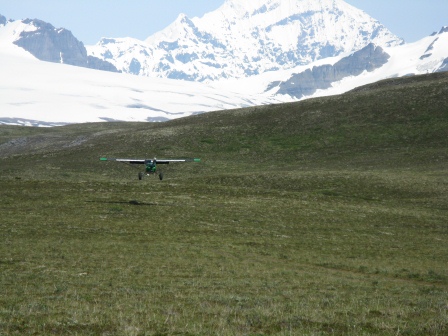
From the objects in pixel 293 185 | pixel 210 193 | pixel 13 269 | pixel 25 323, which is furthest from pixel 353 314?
pixel 293 185

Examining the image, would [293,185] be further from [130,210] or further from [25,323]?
[25,323]

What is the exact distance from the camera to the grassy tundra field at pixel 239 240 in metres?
20.2

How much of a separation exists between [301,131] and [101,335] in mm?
114737

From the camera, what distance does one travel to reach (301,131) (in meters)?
129

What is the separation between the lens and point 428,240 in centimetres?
5041

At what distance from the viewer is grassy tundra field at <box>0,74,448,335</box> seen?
20234mm

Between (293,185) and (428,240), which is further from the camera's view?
(293,185)

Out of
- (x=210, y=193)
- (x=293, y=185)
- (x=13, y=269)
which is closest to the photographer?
(x=13, y=269)

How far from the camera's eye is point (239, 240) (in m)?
47.2

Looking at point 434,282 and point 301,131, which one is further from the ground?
point 301,131

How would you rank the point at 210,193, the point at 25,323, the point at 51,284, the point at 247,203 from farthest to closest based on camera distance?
the point at 210,193 → the point at 247,203 → the point at 51,284 → the point at 25,323

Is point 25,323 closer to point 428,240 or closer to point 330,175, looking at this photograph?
point 428,240

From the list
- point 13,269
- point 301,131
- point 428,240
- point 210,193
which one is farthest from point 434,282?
point 301,131

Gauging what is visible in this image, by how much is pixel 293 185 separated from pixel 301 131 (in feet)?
157
